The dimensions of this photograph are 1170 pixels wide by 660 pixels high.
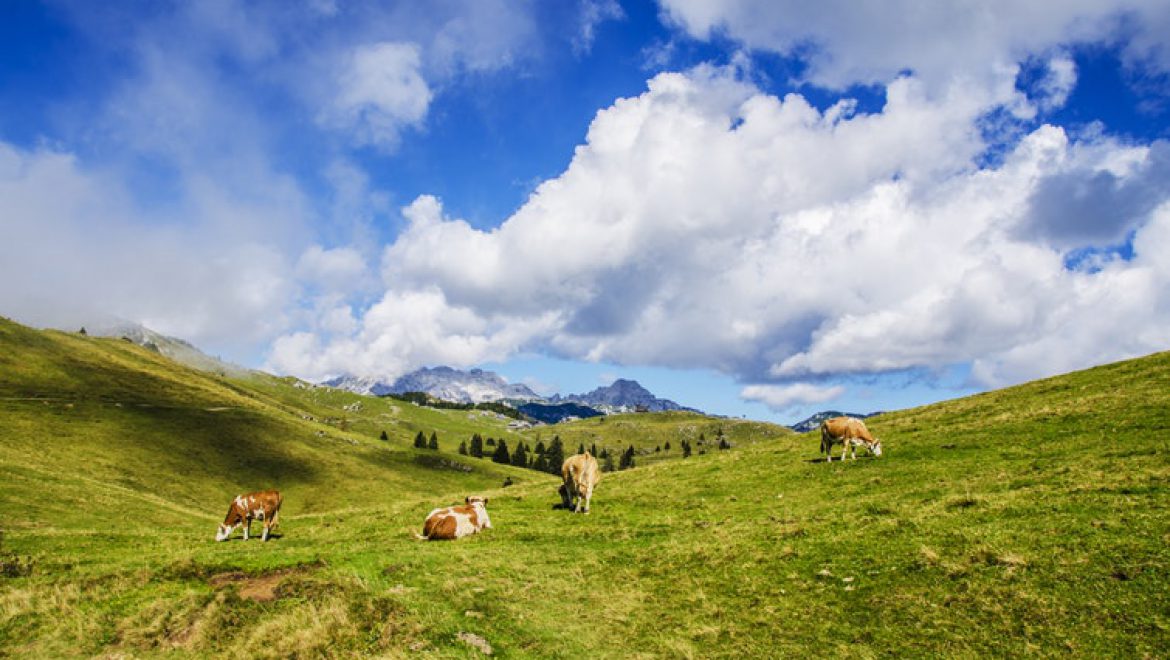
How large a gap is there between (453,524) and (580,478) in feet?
22.4

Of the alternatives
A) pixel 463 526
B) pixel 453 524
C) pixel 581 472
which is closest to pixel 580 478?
pixel 581 472

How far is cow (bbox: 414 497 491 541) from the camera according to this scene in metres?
23.5

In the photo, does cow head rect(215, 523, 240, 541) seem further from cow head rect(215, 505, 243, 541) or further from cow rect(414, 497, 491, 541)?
cow rect(414, 497, 491, 541)

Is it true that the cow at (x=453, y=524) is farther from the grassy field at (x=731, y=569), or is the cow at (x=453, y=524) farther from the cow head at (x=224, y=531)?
the cow head at (x=224, y=531)

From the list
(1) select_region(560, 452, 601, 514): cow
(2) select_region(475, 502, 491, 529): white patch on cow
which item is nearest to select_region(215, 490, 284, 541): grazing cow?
(2) select_region(475, 502, 491, 529): white patch on cow

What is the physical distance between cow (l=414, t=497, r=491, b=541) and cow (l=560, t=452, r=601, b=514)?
4.92 m

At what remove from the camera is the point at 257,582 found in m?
16.3

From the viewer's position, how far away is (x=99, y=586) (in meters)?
16.6

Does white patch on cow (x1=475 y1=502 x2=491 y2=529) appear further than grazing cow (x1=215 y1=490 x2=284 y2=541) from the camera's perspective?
No

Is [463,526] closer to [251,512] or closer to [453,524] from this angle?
[453,524]

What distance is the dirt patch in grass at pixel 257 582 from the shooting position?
15.4 meters

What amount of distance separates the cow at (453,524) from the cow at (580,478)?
492 cm

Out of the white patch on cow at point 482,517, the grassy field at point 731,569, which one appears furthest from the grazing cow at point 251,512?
the white patch on cow at point 482,517

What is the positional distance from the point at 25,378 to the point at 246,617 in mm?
167918
